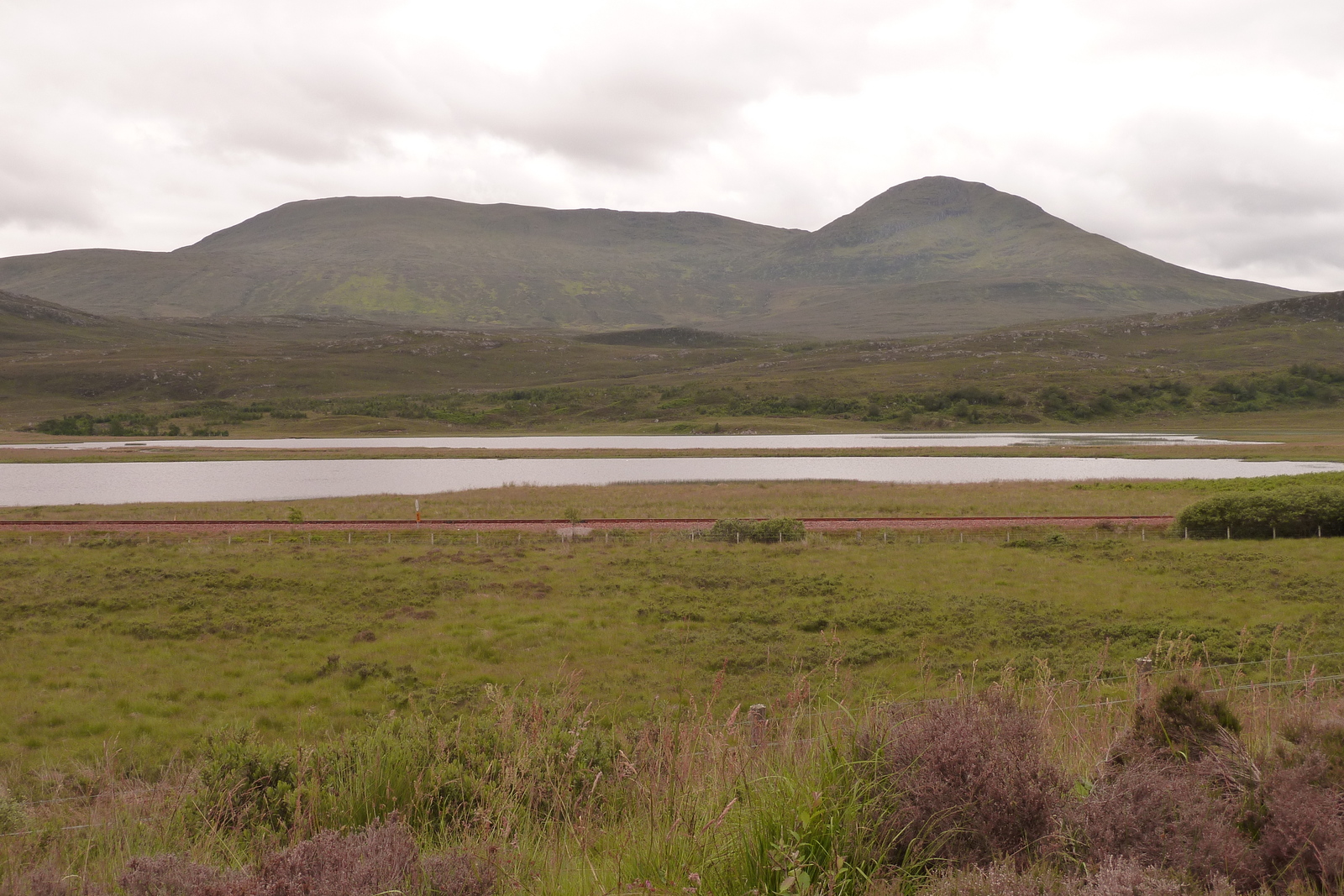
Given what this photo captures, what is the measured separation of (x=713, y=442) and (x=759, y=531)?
84.4 meters

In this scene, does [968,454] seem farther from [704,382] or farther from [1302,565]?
[704,382]

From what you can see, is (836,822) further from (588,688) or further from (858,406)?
(858,406)

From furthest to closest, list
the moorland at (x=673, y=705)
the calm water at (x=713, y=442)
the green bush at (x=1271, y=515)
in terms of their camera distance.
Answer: the calm water at (x=713, y=442)
the green bush at (x=1271, y=515)
the moorland at (x=673, y=705)

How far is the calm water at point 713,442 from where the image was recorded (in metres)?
104

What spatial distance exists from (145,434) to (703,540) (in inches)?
4950

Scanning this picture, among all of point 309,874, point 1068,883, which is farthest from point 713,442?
point 1068,883

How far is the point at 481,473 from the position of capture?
7288 cm

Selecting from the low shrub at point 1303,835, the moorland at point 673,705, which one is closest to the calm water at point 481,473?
the moorland at point 673,705

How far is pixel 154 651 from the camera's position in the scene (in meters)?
17.7

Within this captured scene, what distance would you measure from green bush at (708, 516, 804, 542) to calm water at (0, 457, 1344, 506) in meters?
30.2

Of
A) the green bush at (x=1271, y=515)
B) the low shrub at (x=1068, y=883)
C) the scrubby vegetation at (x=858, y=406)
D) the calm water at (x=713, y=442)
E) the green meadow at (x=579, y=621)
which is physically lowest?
the green meadow at (x=579, y=621)

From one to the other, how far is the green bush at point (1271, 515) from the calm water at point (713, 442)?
224 ft

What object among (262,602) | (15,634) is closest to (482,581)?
(262,602)

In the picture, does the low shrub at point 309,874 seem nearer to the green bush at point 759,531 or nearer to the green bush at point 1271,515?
the green bush at point 759,531
